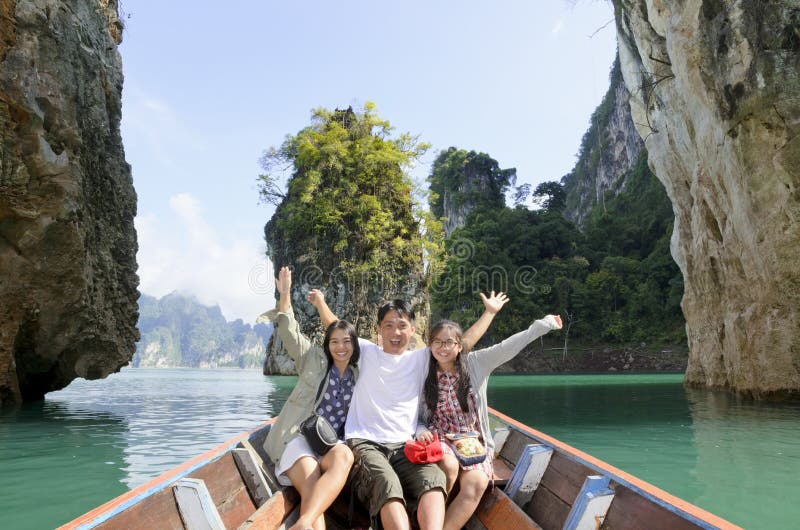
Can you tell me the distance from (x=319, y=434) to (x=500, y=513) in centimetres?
111

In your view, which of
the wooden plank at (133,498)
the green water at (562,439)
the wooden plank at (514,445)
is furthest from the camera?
the green water at (562,439)

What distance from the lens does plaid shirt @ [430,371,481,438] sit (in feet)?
11.2

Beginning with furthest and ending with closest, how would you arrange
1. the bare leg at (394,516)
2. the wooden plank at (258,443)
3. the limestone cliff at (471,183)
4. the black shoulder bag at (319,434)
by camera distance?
1. the limestone cliff at (471,183)
2. the wooden plank at (258,443)
3. the black shoulder bag at (319,434)
4. the bare leg at (394,516)

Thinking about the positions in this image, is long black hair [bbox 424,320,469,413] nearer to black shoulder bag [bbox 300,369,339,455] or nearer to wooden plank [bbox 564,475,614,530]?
black shoulder bag [bbox 300,369,339,455]

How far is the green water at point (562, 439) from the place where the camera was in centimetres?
463

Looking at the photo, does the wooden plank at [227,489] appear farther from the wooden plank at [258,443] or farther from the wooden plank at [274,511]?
the wooden plank at [258,443]

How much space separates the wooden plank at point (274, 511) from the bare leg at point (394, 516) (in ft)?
2.19

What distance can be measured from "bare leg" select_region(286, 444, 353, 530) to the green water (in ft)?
7.57

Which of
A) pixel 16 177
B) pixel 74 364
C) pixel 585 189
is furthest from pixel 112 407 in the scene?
pixel 585 189

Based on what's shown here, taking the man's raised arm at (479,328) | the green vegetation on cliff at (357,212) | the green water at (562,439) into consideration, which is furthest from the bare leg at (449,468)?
the green vegetation on cliff at (357,212)

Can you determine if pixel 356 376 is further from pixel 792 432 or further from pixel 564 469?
pixel 792 432

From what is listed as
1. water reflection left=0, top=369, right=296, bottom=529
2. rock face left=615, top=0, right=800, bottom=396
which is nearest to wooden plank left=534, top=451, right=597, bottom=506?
water reflection left=0, top=369, right=296, bottom=529

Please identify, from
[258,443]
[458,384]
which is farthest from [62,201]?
[458,384]

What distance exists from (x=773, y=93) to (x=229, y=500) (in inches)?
471
